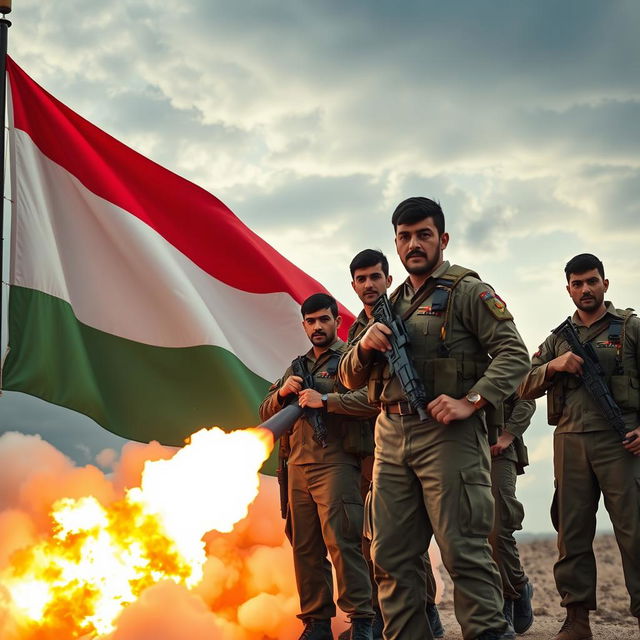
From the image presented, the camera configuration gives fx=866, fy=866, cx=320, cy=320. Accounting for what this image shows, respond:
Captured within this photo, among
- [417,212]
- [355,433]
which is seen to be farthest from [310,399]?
[417,212]

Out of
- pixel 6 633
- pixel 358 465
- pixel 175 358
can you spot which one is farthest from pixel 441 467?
pixel 175 358

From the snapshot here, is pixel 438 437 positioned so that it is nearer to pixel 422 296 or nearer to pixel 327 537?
pixel 422 296

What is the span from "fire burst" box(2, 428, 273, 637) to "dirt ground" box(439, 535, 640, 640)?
301 cm

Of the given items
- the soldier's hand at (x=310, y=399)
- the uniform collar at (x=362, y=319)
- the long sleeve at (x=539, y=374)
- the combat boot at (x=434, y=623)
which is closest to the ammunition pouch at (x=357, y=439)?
the soldier's hand at (x=310, y=399)

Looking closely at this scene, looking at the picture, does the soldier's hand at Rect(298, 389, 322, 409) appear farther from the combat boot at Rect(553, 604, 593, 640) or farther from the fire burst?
the combat boot at Rect(553, 604, 593, 640)

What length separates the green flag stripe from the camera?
6957 millimetres

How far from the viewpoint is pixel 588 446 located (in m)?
6.23

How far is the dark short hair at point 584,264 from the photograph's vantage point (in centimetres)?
639

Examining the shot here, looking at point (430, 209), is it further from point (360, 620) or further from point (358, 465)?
point (360, 620)

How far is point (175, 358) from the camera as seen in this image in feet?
26.3

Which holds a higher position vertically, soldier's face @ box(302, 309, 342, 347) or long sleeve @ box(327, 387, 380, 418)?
soldier's face @ box(302, 309, 342, 347)

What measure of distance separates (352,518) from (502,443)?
72.6 inches

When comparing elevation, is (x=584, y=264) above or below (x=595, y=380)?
above

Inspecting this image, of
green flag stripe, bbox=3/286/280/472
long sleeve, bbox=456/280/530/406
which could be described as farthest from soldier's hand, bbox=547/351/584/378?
green flag stripe, bbox=3/286/280/472
